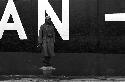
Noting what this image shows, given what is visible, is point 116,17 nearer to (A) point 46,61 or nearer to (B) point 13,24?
(A) point 46,61

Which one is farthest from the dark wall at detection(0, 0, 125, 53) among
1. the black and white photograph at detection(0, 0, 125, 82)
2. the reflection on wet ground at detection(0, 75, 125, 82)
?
the reflection on wet ground at detection(0, 75, 125, 82)

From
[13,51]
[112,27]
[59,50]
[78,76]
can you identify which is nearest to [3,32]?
[13,51]

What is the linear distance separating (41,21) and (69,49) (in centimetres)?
170

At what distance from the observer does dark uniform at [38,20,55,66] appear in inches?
551

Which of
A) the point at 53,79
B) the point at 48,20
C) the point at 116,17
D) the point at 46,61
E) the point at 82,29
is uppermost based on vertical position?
the point at 116,17

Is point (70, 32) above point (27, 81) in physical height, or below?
above

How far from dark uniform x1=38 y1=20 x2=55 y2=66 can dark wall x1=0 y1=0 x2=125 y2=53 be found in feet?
2.86

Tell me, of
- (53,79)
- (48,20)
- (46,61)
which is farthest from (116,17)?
(53,79)

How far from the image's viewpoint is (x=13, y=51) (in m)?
15.2

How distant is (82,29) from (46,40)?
173cm

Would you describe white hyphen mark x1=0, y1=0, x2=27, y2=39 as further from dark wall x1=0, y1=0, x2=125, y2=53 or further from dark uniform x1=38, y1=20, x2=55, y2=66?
dark uniform x1=38, y1=20, x2=55, y2=66

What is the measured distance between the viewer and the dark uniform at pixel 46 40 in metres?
14.0

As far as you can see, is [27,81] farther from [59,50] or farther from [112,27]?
[112,27]

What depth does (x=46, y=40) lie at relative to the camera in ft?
46.1
